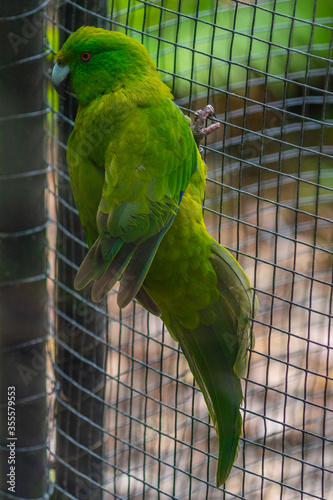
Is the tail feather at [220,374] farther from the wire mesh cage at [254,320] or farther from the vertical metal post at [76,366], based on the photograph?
the vertical metal post at [76,366]

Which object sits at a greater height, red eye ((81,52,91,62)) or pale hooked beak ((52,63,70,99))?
red eye ((81,52,91,62))

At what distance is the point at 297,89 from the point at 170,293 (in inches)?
78.0

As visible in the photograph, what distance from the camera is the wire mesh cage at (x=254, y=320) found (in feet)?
5.16

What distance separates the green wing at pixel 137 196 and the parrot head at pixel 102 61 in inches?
4.7

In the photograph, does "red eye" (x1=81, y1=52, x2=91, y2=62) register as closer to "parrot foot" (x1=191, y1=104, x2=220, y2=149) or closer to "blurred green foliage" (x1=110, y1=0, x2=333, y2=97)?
"parrot foot" (x1=191, y1=104, x2=220, y2=149)

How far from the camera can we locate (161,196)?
1.37 metres

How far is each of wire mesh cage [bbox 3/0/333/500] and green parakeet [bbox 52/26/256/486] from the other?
0.09 meters

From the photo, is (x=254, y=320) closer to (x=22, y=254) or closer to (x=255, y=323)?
(x=22, y=254)

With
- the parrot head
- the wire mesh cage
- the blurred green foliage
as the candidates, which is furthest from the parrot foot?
the blurred green foliage

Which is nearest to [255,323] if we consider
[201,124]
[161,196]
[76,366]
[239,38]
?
[76,366]

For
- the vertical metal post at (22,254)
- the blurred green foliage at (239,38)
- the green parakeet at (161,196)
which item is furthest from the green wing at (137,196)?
the blurred green foliage at (239,38)

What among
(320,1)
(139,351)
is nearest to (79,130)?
(139,351)

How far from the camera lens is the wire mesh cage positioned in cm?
157

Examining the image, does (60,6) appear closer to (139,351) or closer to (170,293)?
(170,293)
